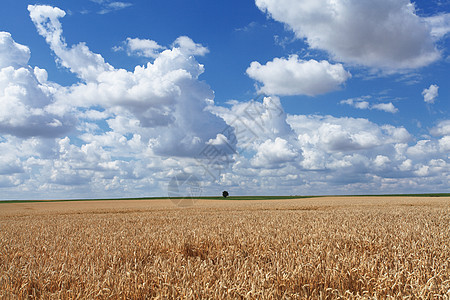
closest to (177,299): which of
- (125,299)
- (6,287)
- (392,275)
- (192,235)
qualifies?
(125,299)

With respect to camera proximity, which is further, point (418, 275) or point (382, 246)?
point (382, 246)

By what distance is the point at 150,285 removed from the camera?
13.6ft

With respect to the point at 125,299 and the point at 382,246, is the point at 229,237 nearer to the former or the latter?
the point at 382,246

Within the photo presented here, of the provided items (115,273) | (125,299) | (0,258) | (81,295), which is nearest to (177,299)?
(125,299)

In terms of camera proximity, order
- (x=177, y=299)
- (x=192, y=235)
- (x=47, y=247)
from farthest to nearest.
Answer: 1. (x=192, y=235)
2. (x=47, y=247)
3. (x=177, y=299)

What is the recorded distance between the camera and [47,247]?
7625 millimetres

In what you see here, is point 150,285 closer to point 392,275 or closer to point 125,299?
point 125,299

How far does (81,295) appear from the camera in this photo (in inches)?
154

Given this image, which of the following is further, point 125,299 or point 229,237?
point 229,237

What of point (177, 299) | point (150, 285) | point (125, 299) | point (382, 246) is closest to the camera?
point (177, 299)

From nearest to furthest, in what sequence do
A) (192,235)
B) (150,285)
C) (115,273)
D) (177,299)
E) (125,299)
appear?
(177,299)
(125,299)
(150,285)
(115,273)
(192,235)

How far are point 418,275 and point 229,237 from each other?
464 centimetres

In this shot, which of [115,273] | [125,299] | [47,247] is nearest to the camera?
[125,299]

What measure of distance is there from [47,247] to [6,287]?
147 inches
